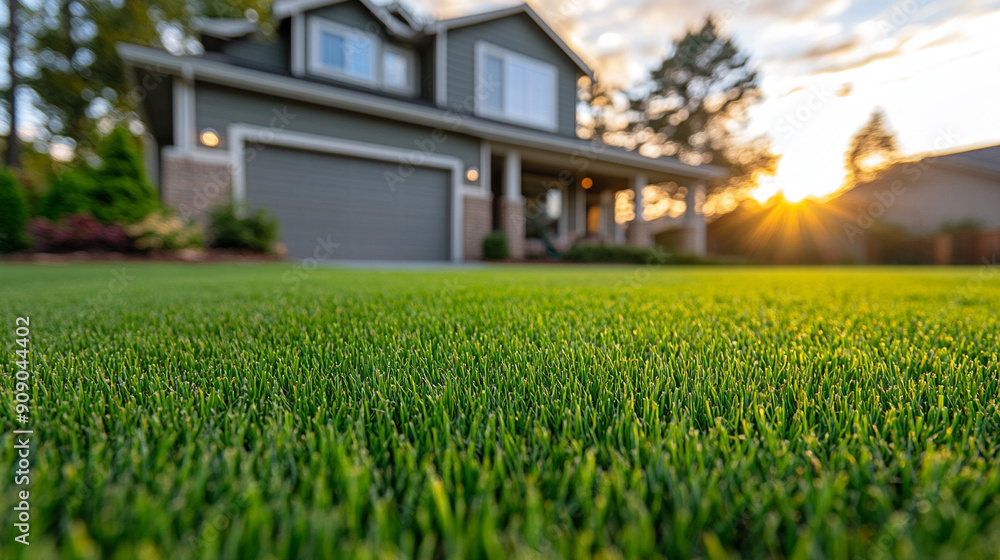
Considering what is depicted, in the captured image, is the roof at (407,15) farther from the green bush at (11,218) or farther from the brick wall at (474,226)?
the green bush at (11,218)

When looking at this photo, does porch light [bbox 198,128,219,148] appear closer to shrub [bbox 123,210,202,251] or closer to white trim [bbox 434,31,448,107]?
shrub [bbox 123,210,202,251]

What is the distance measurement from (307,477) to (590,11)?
1311cm

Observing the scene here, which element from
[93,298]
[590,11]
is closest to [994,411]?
[93,298]

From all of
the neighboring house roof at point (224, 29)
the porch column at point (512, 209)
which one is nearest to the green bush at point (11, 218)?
the neighboring house roof at point (224, 29)

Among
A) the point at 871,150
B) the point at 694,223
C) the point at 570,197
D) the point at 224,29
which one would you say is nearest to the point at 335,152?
the point at 224,29

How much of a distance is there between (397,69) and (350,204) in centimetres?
443

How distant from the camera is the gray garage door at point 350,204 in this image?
8.23 m

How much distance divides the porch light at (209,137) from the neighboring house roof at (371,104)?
892 millimetres

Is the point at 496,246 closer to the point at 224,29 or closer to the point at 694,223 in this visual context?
the point at 694,223

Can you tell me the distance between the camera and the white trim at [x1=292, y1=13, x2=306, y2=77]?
31.1 feet

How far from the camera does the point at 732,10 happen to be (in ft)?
27.7

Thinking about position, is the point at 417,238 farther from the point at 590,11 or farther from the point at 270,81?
the point at 590,11

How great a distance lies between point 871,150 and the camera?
81.0 ft

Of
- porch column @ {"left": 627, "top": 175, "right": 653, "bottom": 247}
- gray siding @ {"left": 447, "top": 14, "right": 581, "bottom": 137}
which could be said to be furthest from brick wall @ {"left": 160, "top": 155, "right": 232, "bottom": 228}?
porch column @ {"left": 627, "top": 175, "right": 653, "bottom": 247}
